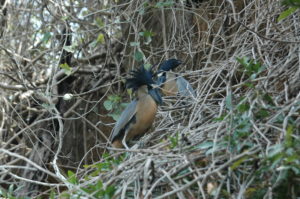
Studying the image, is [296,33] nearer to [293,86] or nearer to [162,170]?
[293,86]

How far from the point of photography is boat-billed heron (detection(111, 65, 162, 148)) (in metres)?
4.94

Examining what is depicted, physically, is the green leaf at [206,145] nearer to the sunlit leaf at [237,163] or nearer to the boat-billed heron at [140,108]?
the sunlit leaf at [237,163]

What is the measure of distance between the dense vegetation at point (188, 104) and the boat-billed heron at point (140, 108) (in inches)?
4.2

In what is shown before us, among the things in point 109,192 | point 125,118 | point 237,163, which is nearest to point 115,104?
point 125,118

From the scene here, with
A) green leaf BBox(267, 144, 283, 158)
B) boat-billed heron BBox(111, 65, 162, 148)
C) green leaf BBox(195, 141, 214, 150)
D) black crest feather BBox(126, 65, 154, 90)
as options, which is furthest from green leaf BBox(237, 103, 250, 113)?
black crest feather BBox(126, 65, 154, 90)

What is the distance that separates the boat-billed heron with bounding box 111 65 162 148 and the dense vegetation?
11cm

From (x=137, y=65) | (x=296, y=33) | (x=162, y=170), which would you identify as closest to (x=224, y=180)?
(x=162, y=170)

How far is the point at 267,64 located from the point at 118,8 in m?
2.46

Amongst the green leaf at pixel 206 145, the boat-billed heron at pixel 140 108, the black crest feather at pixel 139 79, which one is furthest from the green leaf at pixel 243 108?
the black crest feather at pixel 139 79

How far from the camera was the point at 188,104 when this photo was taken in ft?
14.6

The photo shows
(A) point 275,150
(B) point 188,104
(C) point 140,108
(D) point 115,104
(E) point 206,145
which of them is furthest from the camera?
(D) point 115,104

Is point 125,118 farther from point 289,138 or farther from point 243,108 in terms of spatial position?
point 289,138

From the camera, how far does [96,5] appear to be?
21.7 feet

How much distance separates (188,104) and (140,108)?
2.13 feet
